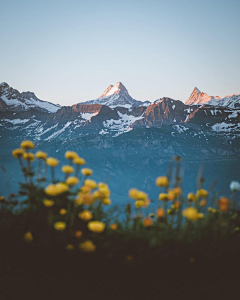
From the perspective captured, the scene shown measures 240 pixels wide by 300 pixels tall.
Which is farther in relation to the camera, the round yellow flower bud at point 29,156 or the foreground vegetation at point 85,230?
the round yellow flower bud at point 29,156

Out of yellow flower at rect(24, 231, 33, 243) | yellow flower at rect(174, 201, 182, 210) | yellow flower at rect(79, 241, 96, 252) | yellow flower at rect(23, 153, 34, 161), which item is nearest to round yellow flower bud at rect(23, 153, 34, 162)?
yellow flower at rect(23, 153, 34, 161)

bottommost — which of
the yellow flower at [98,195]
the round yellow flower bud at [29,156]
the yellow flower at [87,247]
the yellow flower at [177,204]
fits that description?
the yellow flower at [87,247]

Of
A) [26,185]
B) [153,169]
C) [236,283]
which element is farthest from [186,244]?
[153,169]

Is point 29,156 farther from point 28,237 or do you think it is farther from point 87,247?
point 87,247

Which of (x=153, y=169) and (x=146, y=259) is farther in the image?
(x=153, y=169)

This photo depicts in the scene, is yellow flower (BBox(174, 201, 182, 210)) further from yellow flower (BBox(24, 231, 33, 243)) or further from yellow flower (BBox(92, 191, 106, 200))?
yellow flower (BBox(24, 231, 33, 243))

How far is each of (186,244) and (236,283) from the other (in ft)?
1.70

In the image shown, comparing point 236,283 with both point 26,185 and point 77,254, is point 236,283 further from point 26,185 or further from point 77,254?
point 26,185

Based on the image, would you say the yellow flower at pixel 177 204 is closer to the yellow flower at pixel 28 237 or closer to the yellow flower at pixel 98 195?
the yellow flower at pixel 98 195

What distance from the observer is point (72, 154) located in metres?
2.38

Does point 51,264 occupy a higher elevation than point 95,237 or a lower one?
lower

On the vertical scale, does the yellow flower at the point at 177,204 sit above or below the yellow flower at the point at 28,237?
above

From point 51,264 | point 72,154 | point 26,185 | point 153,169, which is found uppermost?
point 72,154

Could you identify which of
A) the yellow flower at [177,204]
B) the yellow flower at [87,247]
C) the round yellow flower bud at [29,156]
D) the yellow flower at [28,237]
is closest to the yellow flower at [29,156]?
the round yellow flower bud at [29,156]
